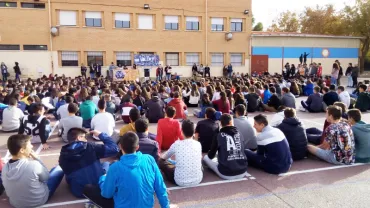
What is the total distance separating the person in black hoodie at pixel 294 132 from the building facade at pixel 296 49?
27.5 meters

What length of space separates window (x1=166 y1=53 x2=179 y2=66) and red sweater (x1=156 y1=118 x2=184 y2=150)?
2367 centimetres

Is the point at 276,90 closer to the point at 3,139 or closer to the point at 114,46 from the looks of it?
the point at 3,139

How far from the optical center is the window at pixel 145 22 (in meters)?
29.2

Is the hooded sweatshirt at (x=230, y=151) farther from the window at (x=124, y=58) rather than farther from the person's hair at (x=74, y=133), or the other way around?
the window at (x=124, y=58)

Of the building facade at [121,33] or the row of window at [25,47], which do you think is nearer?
the row of window at [25,47]

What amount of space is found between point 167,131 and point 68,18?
23.5m

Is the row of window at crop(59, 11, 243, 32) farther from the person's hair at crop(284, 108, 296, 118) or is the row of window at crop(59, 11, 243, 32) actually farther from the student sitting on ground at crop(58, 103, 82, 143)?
the person's hair at crop(284, 108, 296, 118)

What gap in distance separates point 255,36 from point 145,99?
77.6 feet

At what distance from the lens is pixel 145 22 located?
96.2 feet

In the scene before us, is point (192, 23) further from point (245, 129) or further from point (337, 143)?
point (337, 143)

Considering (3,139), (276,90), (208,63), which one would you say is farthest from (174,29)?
(3,139)

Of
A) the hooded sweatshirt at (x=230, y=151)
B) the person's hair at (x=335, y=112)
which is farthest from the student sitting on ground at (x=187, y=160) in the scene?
the person's hair at (x=335, y=112)

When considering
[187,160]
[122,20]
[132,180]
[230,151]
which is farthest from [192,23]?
[132,180]

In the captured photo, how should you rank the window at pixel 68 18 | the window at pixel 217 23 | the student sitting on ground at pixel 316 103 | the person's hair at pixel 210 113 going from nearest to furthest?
the person's hair at pixel 210 113 < the student sitting on ground at pixel 316 103 < the window at pixel 68 18 < the window at pixel 217 23
